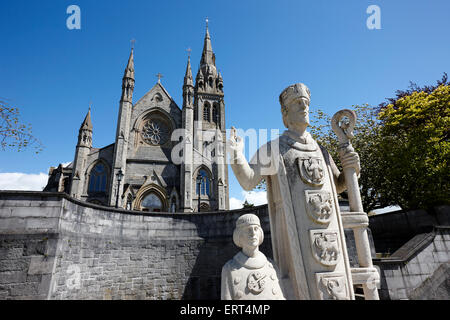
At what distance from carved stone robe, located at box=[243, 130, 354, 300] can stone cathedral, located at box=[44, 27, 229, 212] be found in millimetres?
20436

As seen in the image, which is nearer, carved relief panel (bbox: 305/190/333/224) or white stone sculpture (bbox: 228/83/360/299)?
white stone sculpture (bbox: 228/83/360/299)

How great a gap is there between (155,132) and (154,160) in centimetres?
446

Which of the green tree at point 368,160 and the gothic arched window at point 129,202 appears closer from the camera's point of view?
the green tree at point 368,160

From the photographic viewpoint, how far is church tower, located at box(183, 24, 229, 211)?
27.1 metres

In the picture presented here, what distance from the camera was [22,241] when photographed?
554 cm

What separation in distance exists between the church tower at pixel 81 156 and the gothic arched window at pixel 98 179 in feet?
2.87

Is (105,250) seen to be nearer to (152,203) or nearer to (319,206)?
(319,206)

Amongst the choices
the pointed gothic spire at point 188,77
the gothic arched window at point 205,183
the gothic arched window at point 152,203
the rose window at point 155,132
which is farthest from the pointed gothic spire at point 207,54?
the gothic arched window at point 152,203

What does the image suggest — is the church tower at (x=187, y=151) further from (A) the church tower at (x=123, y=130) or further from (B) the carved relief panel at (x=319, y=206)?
(B) the carved relief panel at (x=319, y=206)

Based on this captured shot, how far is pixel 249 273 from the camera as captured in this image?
6.63 ft

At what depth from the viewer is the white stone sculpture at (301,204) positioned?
7.02 feet

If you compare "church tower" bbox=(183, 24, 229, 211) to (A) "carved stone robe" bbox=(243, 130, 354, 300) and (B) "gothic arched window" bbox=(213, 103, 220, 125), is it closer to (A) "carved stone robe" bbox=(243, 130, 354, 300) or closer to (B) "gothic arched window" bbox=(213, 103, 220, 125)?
(B) "gothic arched window" bbox=(213, 103, 220, 125)

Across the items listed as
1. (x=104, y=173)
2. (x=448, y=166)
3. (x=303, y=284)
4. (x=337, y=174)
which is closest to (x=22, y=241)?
(x=303, y=284)

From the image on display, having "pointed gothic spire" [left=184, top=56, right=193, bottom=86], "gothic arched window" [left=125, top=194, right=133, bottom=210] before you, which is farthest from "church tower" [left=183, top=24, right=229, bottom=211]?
"gothic arched window" [left=125, top=194, right=133, bottom=210]
